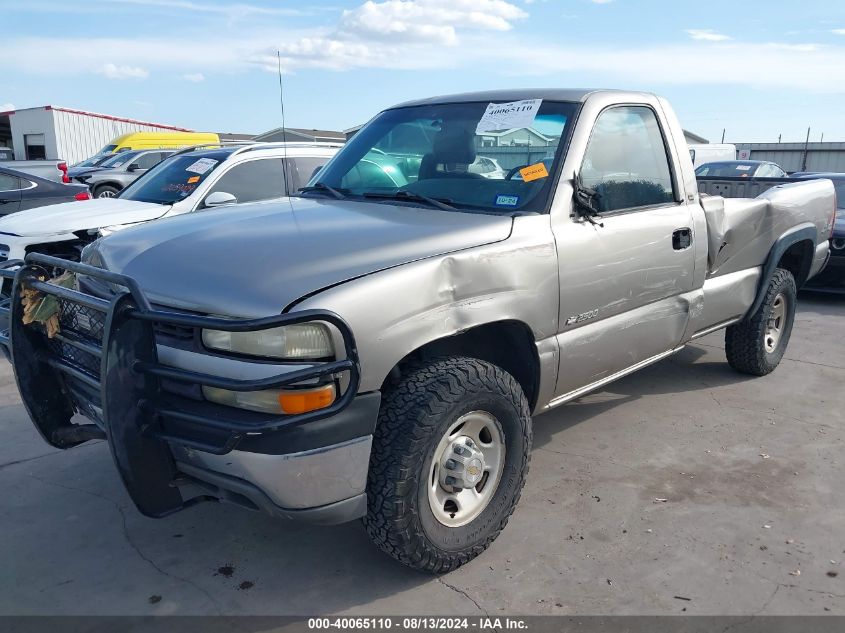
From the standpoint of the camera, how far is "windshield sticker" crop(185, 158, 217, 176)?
715 cm

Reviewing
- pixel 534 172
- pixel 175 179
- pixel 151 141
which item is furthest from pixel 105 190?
pixel 534 172

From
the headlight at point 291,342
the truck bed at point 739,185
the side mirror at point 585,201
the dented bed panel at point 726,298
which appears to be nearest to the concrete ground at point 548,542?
the dented bed panel at point 726,298

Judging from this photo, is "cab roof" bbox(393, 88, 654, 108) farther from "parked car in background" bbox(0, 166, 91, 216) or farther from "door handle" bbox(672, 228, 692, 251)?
"parked car in background" bbox(0, 166, 91, 216)

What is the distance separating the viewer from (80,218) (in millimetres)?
6852

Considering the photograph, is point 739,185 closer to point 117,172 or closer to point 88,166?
point 117,172

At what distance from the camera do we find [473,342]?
10.8 feet

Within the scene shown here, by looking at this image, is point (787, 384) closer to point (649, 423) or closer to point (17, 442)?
point (649, 423)

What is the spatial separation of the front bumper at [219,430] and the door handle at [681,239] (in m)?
2.25

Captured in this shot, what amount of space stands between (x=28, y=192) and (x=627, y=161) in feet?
30.0

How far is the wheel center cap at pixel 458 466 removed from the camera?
115 inches

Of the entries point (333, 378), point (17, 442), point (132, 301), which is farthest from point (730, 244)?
point (17, 442)

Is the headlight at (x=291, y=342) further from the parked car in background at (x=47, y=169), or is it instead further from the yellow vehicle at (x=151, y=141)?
the yellow vehicle at (x=151, y=141)

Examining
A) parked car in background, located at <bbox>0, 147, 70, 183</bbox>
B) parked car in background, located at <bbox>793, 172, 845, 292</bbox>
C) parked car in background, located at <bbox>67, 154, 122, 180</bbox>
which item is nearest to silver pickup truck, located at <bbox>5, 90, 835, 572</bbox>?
parked car in background, located at <bbox>793, 172, 845, 292</bbox>

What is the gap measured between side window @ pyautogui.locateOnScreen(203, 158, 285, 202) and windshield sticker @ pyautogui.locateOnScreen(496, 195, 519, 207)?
4043 millimetres
